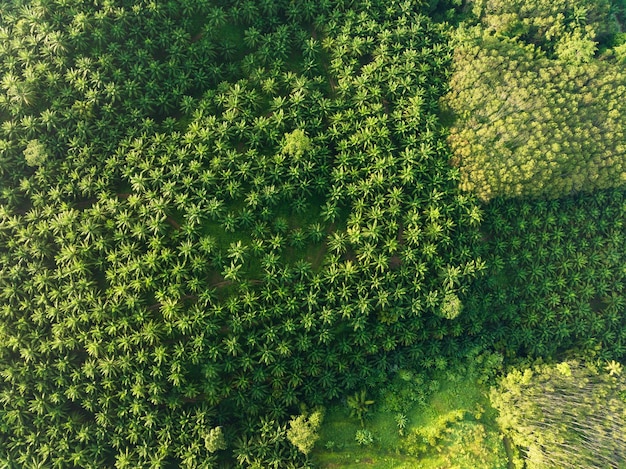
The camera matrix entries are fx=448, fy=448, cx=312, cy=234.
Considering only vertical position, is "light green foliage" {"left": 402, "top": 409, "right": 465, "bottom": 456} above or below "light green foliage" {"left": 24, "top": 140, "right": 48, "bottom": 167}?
below

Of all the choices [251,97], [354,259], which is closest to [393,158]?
[354,259]

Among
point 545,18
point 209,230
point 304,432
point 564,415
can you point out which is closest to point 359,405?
point 304,432

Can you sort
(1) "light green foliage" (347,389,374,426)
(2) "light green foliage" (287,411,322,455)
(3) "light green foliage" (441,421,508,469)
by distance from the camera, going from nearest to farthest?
(2) "light green foliage" (287,411,322,455) → (3) "light green foliage" (441,421,508,469) → (1) "light green foliage" (347,389,374,426)

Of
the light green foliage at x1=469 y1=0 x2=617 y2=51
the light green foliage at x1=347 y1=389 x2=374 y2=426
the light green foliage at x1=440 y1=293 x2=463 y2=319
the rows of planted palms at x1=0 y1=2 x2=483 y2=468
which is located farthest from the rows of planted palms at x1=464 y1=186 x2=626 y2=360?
the light green foliage at x1=469 y1=0 x2=617 y2=51

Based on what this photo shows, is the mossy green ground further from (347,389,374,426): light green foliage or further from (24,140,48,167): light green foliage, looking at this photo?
(24,140,48,167): light green foliage

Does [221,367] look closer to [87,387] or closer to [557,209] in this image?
[87,387]

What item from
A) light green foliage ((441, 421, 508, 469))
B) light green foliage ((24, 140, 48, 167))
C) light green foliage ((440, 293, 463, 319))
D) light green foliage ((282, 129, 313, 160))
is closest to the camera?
light green foliage ((24, 140, 48, 167))
